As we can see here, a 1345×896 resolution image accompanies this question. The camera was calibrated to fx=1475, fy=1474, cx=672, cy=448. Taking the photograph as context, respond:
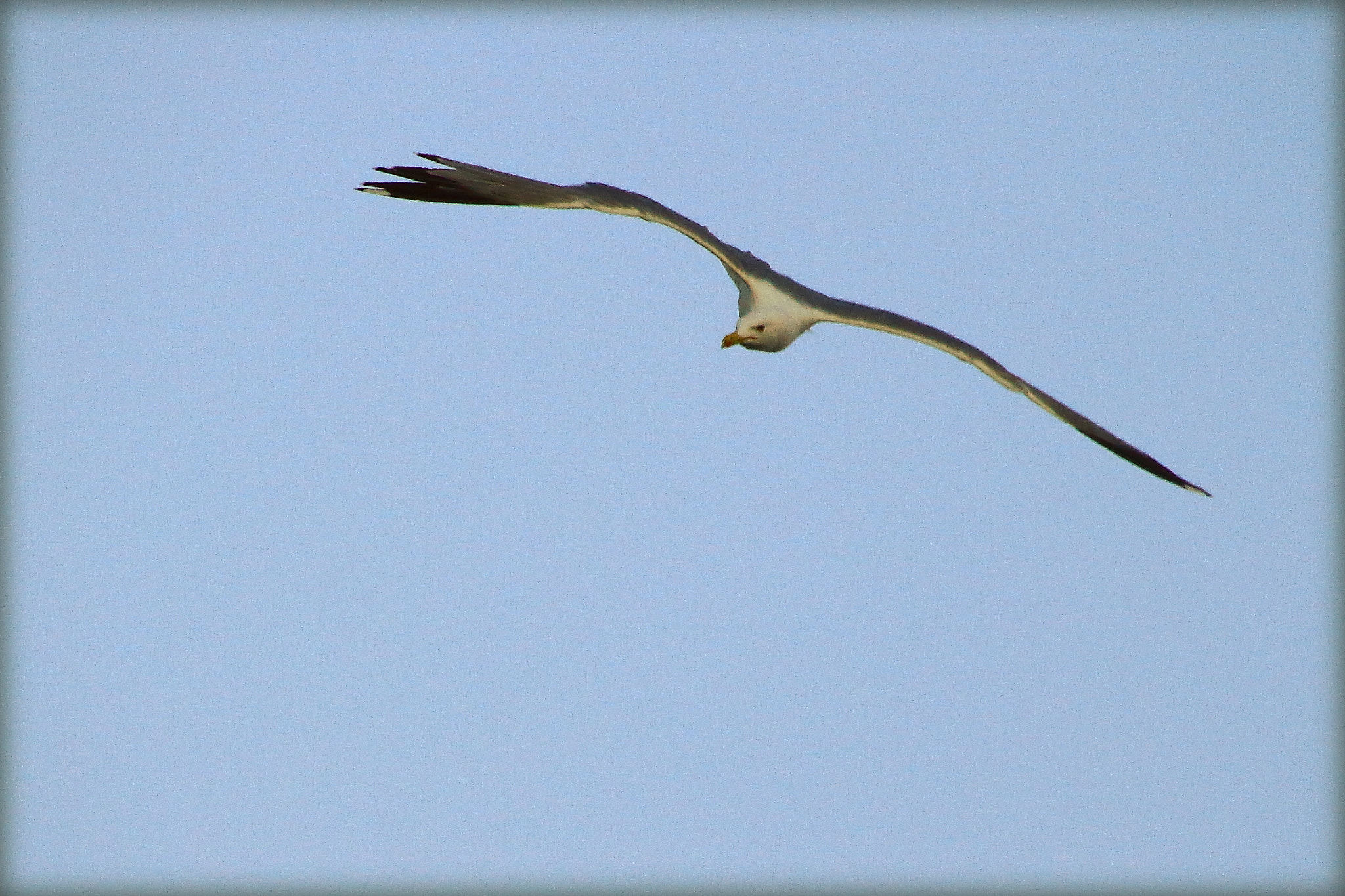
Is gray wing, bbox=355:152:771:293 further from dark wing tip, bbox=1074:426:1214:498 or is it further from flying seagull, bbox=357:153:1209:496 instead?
dark wing tip, bbox=1074:426:1214:498

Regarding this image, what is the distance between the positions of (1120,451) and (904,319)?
1551mm

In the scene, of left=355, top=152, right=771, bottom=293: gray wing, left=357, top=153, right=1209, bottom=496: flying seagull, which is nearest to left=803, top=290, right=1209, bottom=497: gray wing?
left=357, top=153, right=1209, bottom=496: flying seagull

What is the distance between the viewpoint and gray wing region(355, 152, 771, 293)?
6.71 metres

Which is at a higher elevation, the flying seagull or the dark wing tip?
the flying seagull

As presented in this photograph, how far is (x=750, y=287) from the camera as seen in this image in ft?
25.1

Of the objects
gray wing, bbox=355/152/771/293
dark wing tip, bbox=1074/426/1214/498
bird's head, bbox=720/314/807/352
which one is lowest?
dark wing tip, bbox=1074/426/1214/498

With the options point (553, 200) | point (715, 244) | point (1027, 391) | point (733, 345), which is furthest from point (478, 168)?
point (1027, 391)

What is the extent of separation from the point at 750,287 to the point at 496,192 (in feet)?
4.98

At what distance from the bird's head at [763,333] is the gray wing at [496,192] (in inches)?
40.6

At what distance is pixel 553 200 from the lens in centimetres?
672

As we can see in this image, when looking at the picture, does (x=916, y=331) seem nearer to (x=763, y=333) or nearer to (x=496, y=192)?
(x=763, y=333)

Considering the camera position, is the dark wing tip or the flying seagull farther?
the dark wing tip

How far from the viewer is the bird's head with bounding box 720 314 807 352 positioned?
774 cm

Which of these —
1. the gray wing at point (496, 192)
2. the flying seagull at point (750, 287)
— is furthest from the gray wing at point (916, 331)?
the gray wing at point (496, 192)
